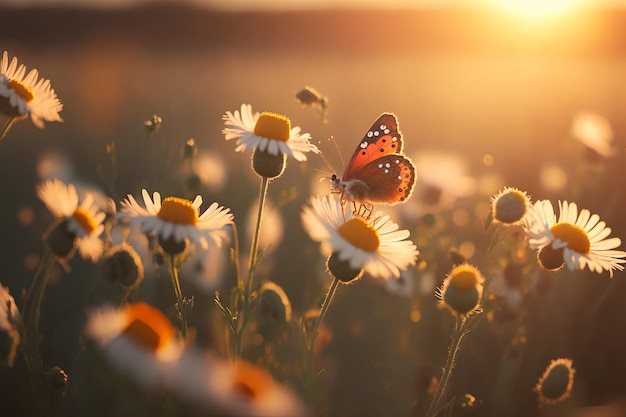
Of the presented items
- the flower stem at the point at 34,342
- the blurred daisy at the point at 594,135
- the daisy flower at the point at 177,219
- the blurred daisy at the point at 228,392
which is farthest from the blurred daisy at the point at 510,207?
the blurred daisy at the point at 594,135

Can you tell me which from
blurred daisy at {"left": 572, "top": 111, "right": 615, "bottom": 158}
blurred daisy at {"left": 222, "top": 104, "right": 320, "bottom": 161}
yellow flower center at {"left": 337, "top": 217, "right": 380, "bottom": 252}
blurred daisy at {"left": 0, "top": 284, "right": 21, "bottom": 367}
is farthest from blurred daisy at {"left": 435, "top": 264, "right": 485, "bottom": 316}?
blurred daisy at {"left": 572, "top": 111, "right": 615, "bottom": 158}

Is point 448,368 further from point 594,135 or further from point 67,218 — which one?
point 594,135

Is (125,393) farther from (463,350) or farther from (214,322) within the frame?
(463,350)

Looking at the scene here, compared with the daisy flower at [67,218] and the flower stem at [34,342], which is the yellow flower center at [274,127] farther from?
the flower stem at [34,342]

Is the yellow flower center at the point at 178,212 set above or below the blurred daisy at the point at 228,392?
above

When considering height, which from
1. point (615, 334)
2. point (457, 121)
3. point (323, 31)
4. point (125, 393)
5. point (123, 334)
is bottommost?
point (125, 393)

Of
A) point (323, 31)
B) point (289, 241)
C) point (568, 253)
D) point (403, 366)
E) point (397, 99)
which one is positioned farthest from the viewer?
point (323, 31)

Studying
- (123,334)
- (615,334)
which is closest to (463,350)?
(615,334)
